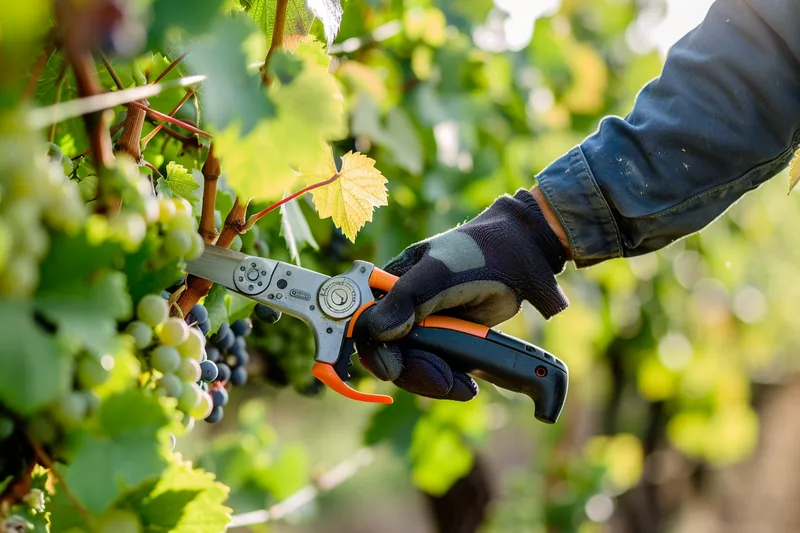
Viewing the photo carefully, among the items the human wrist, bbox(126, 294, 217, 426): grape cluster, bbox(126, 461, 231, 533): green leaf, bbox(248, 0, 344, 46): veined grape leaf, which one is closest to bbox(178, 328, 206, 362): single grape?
bbox(126, 294, 217, 426): grape cluster

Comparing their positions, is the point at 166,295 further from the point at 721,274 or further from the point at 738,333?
the point at 738,333

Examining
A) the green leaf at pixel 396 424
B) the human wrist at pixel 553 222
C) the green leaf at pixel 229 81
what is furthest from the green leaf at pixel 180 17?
the green leaf at pixel 396 424

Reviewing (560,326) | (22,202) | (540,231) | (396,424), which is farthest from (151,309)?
(560,326)

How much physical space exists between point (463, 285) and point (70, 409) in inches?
27.8

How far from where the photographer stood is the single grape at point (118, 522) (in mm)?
902

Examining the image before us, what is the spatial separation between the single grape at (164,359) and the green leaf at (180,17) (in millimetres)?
284

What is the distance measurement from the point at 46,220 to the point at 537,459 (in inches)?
162

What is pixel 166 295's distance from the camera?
3.44 ft

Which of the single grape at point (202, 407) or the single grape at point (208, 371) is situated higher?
the single grape at point (202, 407)

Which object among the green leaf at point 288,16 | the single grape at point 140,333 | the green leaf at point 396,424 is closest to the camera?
the single grape at point 140,333

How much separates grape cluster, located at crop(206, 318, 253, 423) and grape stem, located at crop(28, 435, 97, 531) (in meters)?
0.33

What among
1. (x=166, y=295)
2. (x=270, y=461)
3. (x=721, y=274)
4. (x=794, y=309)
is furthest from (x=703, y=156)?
(x=794, y=309)

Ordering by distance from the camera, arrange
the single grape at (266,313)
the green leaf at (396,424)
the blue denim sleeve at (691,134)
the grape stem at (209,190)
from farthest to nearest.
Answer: the green leaf at (396,424) → the blue denim sleeve at (691,134) → the single grape at (266,313) → the grape stem at (209,190)

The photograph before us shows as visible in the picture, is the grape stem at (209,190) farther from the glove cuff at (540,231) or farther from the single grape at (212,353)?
the glove cuff at (540,231)
